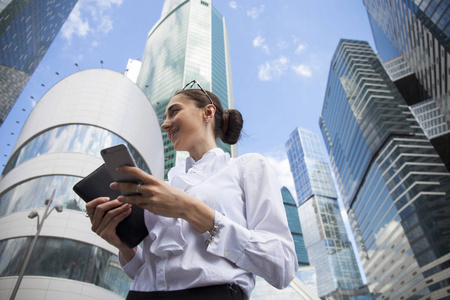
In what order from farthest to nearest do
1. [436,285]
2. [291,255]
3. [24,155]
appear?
[436,285]
[24,155]
[291,255]

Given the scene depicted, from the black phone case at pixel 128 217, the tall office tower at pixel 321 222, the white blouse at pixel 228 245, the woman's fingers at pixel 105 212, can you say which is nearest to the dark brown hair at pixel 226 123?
the white blouse at pixel 228 245

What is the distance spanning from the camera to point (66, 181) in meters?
15.6

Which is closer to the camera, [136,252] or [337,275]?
[136,252]

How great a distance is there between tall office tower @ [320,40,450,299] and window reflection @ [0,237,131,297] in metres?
55.8

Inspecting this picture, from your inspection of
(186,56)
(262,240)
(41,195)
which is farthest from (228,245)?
(186,56)

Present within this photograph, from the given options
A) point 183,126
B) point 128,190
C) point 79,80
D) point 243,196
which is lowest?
point 128,190

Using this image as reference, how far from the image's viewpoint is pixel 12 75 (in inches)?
1446

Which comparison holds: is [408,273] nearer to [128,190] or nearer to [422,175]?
[422,175]

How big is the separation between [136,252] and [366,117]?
77.6m

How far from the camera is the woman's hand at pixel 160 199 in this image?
35.0 inches

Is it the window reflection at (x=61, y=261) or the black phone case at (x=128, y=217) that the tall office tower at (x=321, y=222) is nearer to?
the window reflection at (x=61, y=261)

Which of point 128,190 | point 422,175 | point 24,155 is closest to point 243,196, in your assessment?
point 128,190

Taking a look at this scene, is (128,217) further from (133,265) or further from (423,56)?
(423,56)

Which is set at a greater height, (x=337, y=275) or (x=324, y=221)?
(x=324, y=221)
